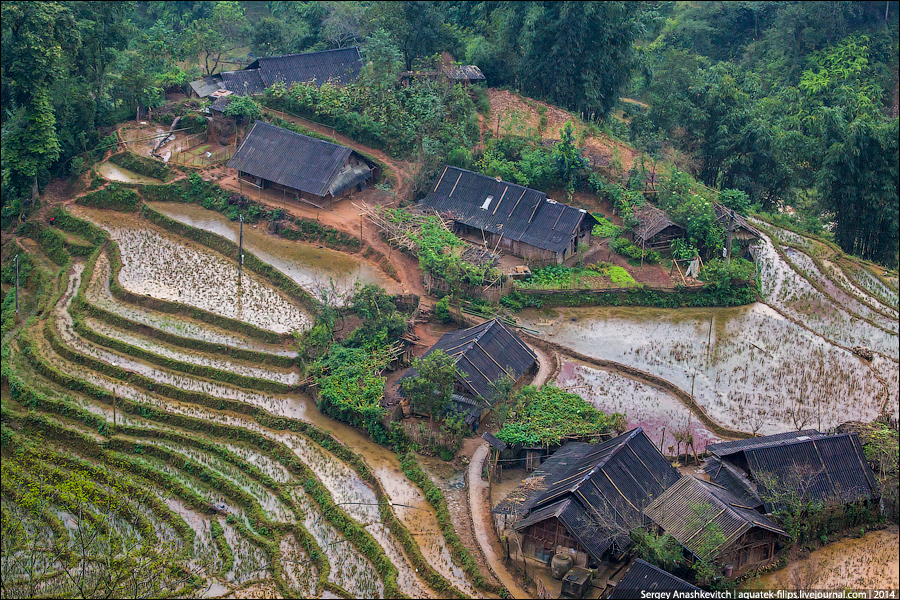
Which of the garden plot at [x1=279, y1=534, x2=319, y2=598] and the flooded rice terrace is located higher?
the flooded rice terrace

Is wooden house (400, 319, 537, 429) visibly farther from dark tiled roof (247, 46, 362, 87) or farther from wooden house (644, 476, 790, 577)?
dark tiled roof (247, 46, 362, 87)

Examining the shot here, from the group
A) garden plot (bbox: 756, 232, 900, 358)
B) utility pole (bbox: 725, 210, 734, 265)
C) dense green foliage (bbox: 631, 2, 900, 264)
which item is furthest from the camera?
dense green foliage (bbox: 631, 2, 900, 264)

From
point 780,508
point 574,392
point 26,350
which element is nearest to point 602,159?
point 574,392

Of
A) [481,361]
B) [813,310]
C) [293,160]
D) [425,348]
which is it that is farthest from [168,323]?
[813,310]

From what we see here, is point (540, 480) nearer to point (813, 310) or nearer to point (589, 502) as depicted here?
point (589, 502)

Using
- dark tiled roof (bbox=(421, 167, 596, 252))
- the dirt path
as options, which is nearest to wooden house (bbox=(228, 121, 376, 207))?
dark tiled roof (bbox=(421, 167, 596, 252))

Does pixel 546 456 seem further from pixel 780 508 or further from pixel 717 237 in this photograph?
pixel 717 237

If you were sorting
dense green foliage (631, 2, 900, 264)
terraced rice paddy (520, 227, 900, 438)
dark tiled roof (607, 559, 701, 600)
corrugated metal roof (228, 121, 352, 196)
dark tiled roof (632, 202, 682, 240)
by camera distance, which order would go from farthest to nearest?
dense green foliage (631, 2, 900, 264), corrugated metal roof (228, 121, 352, 196), dark tiled roof (632, 202, 682, 240), terraced rice paddy (520, 227, 900, 438), dark tiled roof (607, 559, 701, 600)
